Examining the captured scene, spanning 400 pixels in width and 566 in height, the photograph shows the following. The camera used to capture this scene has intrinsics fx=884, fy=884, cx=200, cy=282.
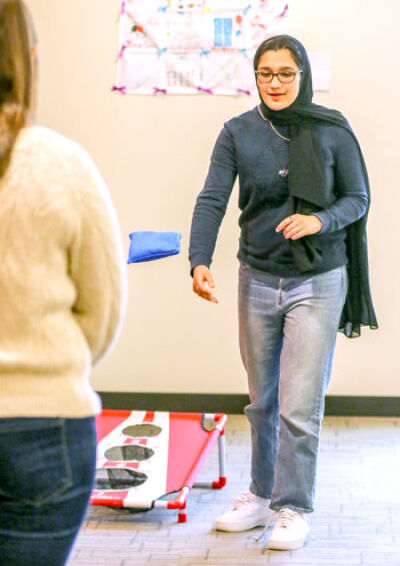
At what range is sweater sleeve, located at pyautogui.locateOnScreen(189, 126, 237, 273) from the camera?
246 centimetres

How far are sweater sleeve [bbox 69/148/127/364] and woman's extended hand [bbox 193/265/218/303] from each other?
44.8 inches

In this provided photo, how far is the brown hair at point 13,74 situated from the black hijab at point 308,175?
1.33 metres

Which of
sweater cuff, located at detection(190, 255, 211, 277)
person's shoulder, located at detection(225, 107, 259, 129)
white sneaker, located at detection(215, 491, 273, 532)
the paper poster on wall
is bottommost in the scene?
white sneaker, located at detection(215, 491, 273, 532)

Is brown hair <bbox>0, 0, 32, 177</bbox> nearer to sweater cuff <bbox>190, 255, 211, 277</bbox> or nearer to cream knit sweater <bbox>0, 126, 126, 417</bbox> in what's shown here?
cream knit sweater <bbox>0, 126, 126, 417</bbox>

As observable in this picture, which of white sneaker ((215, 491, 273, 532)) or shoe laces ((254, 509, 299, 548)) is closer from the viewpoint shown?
shoe laces ((254, 509, 299, 548))

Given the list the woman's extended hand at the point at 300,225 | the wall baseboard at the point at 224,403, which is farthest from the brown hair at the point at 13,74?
the wall baseboard at the point at 224,403

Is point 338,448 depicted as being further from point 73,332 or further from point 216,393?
point 73,332

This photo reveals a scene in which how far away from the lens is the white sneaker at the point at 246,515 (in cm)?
260

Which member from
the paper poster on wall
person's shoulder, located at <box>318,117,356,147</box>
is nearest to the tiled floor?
person's shoulder, located at <box>318,117,356,147</box>

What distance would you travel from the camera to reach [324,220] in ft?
7.60

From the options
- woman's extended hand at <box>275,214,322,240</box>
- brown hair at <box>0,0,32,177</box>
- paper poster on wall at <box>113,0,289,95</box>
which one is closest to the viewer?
brown hair at <box>0,0,32,177</box>

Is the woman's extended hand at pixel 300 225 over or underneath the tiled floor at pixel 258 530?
A: over

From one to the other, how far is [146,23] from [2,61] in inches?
109

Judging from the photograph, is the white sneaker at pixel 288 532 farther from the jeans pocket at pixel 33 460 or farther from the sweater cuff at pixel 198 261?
the jeans pocket at pixel 33 460
